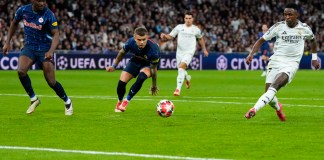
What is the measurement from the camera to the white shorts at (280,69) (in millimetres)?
15367

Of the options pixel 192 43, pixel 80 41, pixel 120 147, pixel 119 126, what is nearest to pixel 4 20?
pixel 80 41

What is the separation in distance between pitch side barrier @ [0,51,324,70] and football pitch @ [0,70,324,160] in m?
21.8

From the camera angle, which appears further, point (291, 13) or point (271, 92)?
point (291, 13)

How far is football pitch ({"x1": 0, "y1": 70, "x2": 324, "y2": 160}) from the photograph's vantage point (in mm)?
10984

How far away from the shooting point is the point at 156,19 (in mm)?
50906

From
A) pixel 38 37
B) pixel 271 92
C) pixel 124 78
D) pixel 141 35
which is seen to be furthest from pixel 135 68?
pixel 271 92

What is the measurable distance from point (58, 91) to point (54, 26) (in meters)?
1.44

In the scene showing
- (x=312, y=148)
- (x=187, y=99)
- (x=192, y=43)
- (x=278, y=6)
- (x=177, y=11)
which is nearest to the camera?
(x=312, y=148)

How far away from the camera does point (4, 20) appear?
4406 cm

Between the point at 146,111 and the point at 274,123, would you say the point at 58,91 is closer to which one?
the point at 146,111

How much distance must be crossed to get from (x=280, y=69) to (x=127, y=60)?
30.9 meters

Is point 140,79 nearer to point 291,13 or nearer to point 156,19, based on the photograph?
point 291,13

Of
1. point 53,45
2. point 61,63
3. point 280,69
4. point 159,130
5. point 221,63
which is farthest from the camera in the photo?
point 221,63

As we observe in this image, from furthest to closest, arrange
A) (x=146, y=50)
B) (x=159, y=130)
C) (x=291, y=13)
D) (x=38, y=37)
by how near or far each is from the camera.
Answer: (x=146, y=50) → (x=38, y=37) → (x=291, y=13) → (x=159, y=130)
